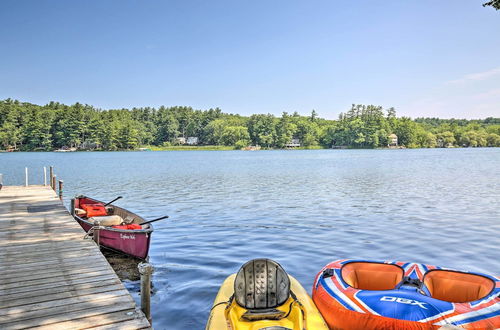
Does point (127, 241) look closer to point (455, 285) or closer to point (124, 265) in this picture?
point (124, 265)

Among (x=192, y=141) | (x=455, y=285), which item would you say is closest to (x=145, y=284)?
(x=455, y=285)

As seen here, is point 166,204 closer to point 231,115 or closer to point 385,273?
point 385,273

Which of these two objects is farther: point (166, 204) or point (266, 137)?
point (266, 137)

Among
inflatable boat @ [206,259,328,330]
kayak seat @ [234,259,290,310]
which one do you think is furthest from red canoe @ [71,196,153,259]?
kayak seat @ [234,259,290,310]

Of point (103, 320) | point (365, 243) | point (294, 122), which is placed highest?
point (294, 122)

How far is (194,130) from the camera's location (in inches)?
6344

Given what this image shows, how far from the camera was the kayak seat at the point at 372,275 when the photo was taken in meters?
6.48

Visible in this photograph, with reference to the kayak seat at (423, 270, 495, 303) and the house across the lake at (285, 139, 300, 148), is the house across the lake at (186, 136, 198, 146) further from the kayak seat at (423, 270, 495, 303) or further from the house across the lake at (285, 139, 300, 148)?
the kayak seat at (423, 270, 495, 303)

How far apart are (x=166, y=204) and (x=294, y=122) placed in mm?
144292

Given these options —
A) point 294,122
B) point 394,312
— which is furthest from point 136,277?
point 294,122

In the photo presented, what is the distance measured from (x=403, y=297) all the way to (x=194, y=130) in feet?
521

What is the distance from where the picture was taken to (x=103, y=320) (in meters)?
5.26

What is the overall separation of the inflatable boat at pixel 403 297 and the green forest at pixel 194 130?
416 ft

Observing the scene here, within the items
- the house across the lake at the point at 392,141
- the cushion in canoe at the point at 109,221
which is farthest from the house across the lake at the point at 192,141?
the cushion in canoe at the point at 109,221
